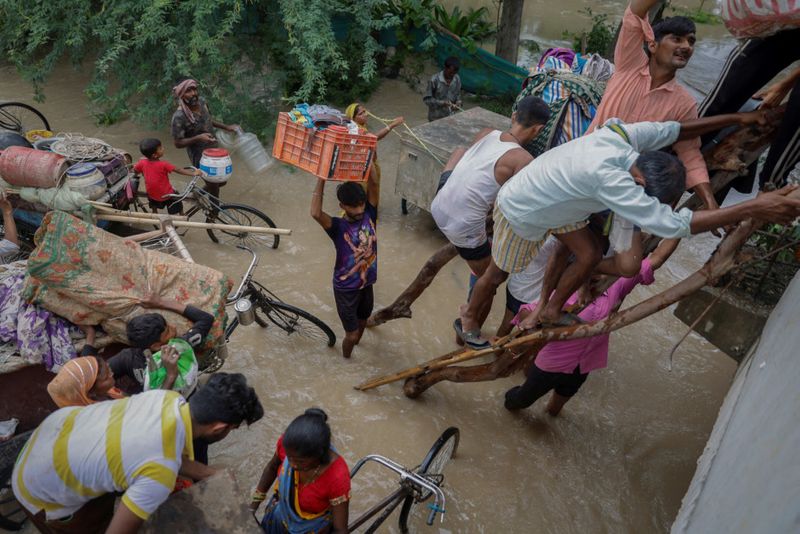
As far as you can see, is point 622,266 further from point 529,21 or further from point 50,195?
point 529,21

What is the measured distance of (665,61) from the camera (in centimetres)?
326

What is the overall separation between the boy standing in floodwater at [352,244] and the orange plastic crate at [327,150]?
98 mm

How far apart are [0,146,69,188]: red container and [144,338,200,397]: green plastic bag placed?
2.41 meters

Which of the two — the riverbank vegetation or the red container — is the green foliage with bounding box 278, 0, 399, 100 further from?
the red container

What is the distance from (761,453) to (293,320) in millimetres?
3985

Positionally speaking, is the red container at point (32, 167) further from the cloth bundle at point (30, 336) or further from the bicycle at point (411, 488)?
the bicycle at point (411, 488)

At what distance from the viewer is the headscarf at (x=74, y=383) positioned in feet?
9.25

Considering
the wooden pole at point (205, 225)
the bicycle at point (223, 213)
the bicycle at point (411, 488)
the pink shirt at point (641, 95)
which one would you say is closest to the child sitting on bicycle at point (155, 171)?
the bicycle at point (223, 213)

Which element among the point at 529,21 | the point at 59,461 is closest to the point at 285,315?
the point at 59,461

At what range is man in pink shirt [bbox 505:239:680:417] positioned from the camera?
3652mm

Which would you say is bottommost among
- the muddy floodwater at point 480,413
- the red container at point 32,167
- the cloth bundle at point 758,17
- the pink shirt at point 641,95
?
the muddy floodwater at point 480,413

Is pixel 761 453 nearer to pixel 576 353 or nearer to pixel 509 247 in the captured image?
pixel 509 247

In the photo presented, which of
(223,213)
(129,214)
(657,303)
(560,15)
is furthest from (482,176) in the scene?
(560,15)

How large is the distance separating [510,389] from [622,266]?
87.4 inches
